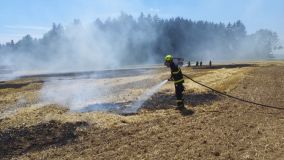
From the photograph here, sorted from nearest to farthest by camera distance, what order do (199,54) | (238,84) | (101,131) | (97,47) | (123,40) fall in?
(101,131), (238,84), (97,47), (123,40), (199,54)

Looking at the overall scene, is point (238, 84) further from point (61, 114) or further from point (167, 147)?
point (167, 147)

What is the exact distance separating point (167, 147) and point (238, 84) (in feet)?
58.4

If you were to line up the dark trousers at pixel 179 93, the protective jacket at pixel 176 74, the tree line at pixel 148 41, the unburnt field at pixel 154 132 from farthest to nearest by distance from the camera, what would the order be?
the tree line at pixel 148 41 → the protective jacket at pixel 176 74 → the dark trousers at pixel 179 93 → the unburnt field at pixel 154 132

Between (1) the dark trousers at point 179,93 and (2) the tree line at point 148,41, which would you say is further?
(2) the tree line at point 148,41

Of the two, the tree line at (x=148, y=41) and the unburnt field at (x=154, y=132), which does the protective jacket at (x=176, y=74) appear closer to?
the unburnt field at (x=154, y=132)

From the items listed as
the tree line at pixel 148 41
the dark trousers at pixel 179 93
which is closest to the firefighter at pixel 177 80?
the dark trousers at pixel 179 93

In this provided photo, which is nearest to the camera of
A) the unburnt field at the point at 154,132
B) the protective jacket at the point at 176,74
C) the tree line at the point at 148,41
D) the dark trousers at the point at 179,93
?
the unburnt field at the point at 154,132

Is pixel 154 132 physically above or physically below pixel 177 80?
below

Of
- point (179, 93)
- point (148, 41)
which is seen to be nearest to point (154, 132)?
point (179, 93)

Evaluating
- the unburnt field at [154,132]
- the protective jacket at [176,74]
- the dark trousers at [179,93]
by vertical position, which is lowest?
the unburnt field at [154,132]

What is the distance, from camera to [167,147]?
11.5m

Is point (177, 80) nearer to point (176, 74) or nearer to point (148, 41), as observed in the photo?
point (176, 74)

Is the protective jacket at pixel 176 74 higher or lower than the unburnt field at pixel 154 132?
higher

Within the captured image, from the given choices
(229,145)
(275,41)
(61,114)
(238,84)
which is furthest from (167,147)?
(275,41)
